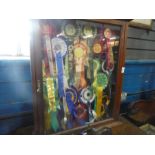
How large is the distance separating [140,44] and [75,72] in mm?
1464

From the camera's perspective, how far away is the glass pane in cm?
115

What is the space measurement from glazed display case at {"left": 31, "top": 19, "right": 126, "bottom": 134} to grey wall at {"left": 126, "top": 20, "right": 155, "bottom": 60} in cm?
86

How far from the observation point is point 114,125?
1398 millimetres

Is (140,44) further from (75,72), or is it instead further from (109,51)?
(75,72)

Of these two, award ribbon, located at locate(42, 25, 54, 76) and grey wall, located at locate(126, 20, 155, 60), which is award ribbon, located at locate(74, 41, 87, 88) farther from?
grey wall, located at locate(126, 20, 155, 60)

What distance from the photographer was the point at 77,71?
1.29m

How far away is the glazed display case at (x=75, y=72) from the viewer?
42.4 inches

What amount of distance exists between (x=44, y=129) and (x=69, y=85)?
0.42 m

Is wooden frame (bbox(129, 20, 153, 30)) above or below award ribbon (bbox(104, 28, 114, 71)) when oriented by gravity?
above

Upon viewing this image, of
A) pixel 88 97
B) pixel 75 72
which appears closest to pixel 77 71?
pixel 75 72

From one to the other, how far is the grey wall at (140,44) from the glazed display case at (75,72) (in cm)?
86

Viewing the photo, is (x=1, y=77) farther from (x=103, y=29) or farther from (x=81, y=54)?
(x=103, y=29)

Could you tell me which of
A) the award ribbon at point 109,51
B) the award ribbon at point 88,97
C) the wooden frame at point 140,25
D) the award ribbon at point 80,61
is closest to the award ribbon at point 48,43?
the award ribbon at point 80,61

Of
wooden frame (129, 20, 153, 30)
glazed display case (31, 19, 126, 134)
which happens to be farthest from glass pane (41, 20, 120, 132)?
wooden frame (129, 20, 153, 30)
